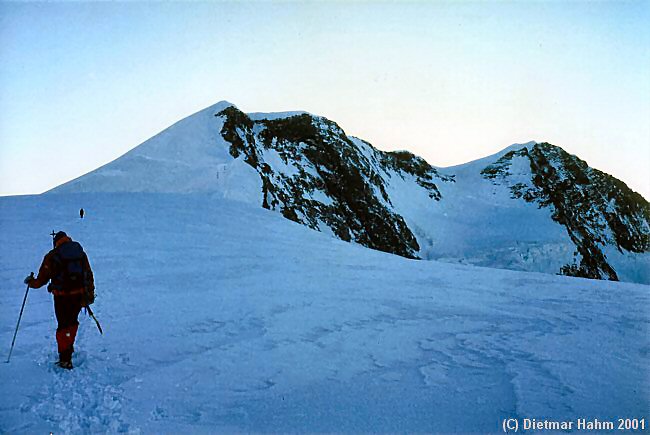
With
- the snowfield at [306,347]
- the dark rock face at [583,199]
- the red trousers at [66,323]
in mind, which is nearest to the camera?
the snowfield at [306,347]

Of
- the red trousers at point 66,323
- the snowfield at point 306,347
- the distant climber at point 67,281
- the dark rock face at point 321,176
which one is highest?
the dark rock face at point 321,176

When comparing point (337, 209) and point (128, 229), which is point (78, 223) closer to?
point (128, 229)

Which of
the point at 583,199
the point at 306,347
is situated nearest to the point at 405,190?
the point at 583,199

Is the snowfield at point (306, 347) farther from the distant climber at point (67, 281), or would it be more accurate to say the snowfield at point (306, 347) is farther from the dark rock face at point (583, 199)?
the dark rock face at point (583, 199)

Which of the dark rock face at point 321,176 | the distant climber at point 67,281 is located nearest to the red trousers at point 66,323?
the distant climber at point 67,281

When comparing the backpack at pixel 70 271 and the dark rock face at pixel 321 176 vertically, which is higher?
the dark rock face at pixel 321 176

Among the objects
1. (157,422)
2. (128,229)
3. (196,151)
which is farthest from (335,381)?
(196,151)

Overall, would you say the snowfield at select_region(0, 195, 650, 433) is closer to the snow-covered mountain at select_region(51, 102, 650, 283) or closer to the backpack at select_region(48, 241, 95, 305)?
the backpack at select_region(48, 241, 95, 305)
